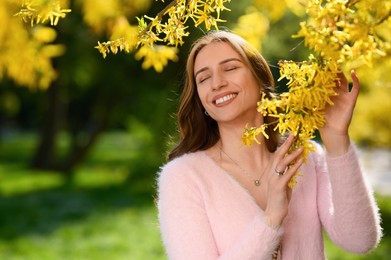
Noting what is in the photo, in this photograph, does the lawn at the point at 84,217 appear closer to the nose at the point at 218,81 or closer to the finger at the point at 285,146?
the nose at the point at 218,81

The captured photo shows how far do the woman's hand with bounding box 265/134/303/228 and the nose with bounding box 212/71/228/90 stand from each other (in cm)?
41

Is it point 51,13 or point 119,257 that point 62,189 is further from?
point 51,13

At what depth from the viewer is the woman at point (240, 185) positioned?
7.71 ft

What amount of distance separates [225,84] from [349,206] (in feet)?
1.93

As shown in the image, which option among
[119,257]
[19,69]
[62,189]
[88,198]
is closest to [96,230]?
[119,257]

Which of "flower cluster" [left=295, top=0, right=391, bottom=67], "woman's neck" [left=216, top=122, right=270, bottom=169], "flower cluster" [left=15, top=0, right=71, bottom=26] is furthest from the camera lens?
"woman's neck" [left=216, top=122, right=270, bottom=169]

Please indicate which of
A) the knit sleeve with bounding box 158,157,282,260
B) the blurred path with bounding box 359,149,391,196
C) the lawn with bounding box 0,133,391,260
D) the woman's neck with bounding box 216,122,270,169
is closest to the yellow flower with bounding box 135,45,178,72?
the woman's neck with bounding box 216,122,270,169

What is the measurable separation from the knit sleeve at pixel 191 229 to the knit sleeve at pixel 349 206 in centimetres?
27

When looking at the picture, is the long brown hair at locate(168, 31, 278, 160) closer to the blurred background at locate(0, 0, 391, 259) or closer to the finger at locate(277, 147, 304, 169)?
the finger at locate(277, 147, 304, 169)

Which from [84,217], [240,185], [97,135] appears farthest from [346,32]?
[97,135]

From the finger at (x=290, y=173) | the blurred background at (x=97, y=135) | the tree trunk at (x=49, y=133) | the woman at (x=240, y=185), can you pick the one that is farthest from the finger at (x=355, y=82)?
the tree trunk at (x=49, y=133)

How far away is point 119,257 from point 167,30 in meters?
6.50

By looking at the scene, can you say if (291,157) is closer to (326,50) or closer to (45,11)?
(326,50)

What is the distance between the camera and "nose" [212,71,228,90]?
2.52 metres
